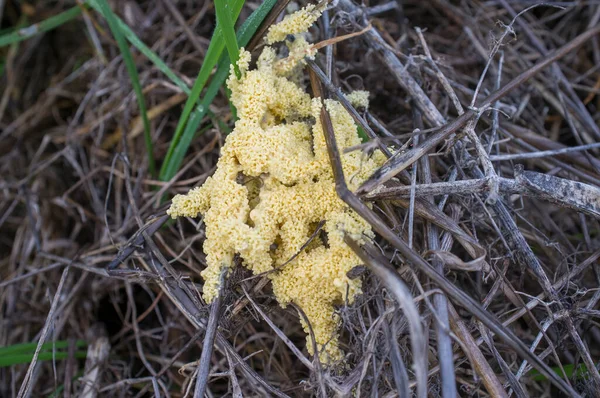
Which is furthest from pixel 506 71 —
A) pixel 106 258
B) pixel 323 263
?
pixel 106 258

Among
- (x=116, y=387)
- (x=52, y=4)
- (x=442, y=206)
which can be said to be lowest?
(x=116, y=387)

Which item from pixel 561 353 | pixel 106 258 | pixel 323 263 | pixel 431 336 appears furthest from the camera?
pixel 106 258

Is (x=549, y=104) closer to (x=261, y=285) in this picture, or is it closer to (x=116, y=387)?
(x=261, y=285)

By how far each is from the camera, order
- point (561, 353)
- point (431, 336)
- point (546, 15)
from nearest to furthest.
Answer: point (431, 336), point (561, 353), point (546, 15)

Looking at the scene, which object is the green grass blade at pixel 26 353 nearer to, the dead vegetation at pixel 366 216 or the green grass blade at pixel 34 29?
the dead vegetation at pixel 366 216

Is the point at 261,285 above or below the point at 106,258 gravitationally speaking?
below

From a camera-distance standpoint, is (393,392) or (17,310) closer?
(393,392)

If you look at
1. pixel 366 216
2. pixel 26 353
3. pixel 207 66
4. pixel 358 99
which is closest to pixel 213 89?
pixel 207 66
